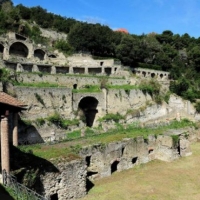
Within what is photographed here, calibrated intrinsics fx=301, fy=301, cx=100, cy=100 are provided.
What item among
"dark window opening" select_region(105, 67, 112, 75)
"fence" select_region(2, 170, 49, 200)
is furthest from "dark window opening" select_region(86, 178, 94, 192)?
"dark window opening" select_region(105, 67, 112, 75)

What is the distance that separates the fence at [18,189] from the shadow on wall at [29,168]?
1072 mm

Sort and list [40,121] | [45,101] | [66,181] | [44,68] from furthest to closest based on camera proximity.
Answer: [44,68], [45,101], [40,121], [66,181]

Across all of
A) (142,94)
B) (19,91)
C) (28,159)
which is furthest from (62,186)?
(142,94)

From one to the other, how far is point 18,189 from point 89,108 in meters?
22.6

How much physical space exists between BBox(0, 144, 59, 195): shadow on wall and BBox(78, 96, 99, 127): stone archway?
16.8 metres

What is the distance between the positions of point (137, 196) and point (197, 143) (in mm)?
15552

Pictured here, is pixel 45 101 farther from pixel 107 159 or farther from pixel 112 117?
pixel 107 159

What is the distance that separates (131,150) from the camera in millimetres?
22828

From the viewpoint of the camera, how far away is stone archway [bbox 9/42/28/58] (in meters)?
41.9

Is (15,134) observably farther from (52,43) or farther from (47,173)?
(52,43)

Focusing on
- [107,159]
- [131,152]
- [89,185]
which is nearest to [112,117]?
[131,152]

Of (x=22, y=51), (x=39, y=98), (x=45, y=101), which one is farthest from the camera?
(x=22, y=51)

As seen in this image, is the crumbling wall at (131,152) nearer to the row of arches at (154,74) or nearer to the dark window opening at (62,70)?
the dark window opening at (62,70)

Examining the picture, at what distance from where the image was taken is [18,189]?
11734mm
